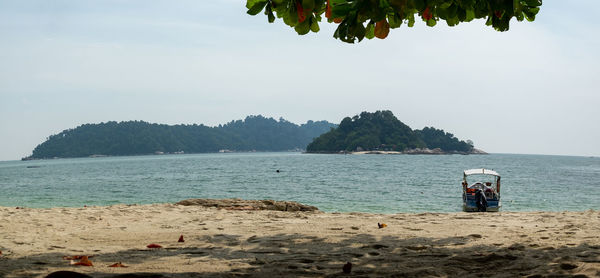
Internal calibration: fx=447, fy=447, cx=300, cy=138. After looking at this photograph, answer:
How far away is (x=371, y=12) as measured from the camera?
4.25 metres

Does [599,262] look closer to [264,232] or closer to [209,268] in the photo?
[209,268]

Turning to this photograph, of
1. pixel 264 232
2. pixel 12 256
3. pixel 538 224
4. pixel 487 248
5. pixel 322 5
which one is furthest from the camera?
pixel 538 224

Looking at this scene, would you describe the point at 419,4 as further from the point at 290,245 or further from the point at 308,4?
the point at 290,245

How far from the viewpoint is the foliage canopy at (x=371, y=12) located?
430 centimetres

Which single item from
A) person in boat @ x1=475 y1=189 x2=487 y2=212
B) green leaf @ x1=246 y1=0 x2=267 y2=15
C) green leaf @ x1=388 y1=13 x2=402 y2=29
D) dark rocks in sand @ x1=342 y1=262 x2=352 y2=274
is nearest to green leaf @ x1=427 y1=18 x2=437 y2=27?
green leaf @ x1=388 y1=13 x2=402 y2=29

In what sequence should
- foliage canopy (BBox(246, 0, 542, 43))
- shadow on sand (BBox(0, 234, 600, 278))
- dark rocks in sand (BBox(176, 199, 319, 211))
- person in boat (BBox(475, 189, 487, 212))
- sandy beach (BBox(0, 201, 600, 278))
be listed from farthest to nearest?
person in boat (BBox(475, 189, 487, 212)) < dark rocks in sand (BBox(176, 199, 319, 211)) < sandy beach (BBox(0, 201, 600, 278)) < shadow on sand (BBox(0, 234, 600, 278)) < foliage canopy (BBox(246, 0, 542, 43))

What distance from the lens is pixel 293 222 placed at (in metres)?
10.5

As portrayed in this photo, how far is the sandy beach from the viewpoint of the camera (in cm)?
514

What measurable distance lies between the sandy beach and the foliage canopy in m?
2.68

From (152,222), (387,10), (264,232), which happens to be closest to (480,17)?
(387,10)

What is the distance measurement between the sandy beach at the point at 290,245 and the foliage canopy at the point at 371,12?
268cm

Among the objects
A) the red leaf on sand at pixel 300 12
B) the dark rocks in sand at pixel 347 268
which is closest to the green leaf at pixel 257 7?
the red leaf on sand at pixel 300 12

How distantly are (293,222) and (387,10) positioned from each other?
676cm

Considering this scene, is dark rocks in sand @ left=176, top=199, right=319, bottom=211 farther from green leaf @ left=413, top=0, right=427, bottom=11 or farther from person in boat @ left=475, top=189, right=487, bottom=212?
green leaf @ left=413, top=0, right=427, bottom=11
